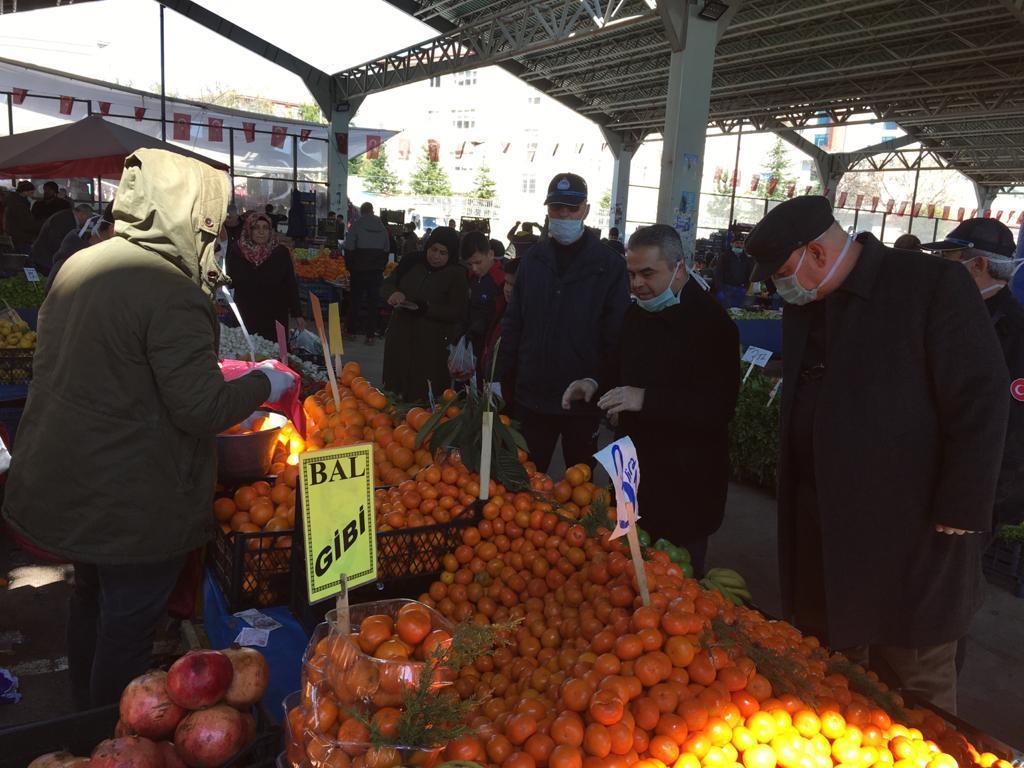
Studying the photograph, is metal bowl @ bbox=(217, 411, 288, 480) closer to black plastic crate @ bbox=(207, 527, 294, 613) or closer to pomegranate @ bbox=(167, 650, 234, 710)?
black plastic crate @ bbox=(207, 527, 294, 613)

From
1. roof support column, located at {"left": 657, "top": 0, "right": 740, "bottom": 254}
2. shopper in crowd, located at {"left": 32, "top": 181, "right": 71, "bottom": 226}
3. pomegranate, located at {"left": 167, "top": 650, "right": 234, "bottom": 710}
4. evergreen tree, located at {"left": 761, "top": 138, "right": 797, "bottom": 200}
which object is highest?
evergreen tree, located at {"left": 761, "top": 138, "right": 797, "bottom": 200}

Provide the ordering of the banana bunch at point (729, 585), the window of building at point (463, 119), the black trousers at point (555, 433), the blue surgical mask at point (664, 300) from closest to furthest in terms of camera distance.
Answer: the banana bunch at point (729, 585), the blue surgical mask at point (664, 300), the black trousers at point (555, 433), the window of building at point (463, 119)

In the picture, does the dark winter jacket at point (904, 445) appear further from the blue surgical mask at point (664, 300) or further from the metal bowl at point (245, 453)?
the metal bowl at point (245, 453)

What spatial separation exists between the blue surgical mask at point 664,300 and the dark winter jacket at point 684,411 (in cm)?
2

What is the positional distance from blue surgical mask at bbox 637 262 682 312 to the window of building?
53.4 m

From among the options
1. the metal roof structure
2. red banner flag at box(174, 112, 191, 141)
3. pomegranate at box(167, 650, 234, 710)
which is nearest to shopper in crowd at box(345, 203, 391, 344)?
the metal roof structure

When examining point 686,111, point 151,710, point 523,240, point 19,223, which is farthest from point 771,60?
point 151,710

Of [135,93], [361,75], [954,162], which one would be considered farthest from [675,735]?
[954,162]

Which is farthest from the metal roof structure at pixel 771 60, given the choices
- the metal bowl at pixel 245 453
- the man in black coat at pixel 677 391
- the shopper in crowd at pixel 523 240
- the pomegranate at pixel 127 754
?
the pomegranate at pixel 127 754

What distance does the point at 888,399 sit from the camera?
69.7 inches

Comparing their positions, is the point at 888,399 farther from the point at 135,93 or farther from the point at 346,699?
the point at 135,93

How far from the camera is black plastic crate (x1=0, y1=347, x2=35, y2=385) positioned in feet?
12.6

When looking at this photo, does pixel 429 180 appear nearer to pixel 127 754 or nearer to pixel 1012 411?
pixel 1012 411

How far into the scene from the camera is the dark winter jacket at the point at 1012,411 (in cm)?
249
